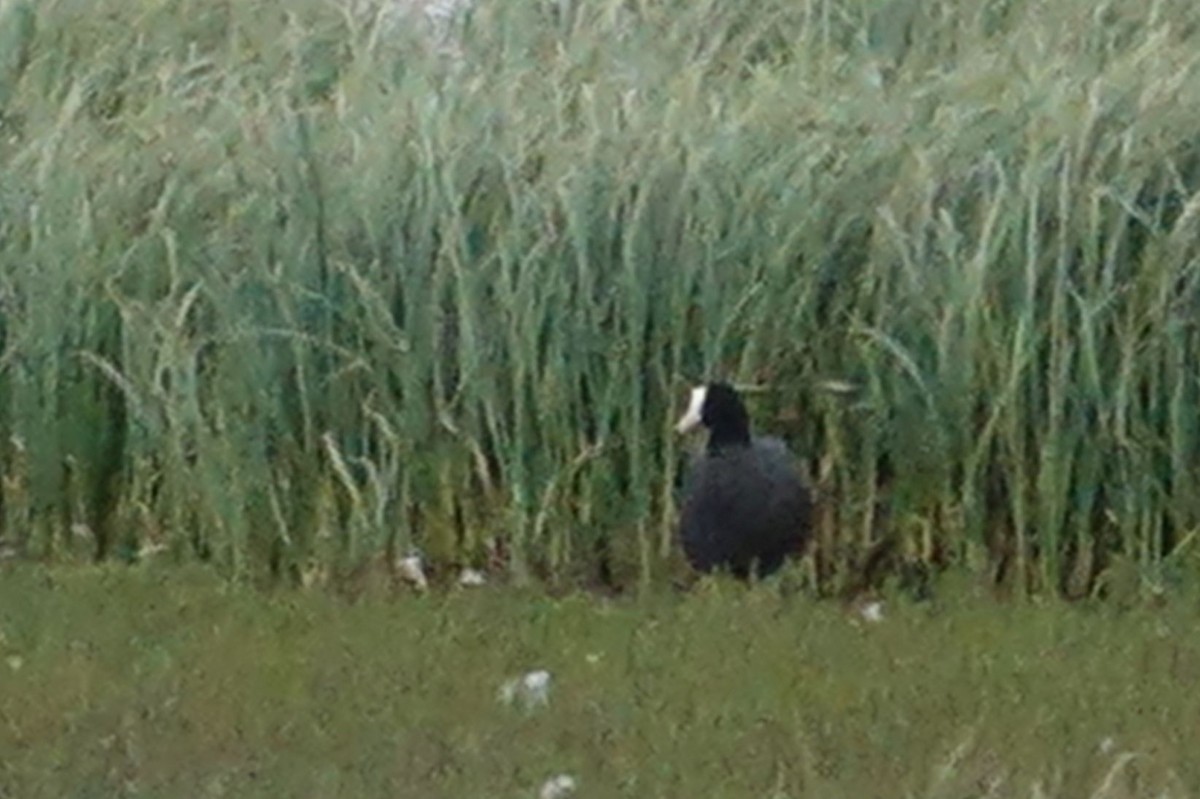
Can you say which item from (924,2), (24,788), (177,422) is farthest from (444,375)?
(924,2)

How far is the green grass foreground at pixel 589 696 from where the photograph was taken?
5777 mm

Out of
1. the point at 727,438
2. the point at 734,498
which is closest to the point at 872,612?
the point at 734,498

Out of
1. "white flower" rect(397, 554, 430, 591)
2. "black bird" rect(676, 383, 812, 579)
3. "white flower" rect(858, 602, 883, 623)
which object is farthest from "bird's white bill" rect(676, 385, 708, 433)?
"white flower" rect(397, 554, 430, 591)

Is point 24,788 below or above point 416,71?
below

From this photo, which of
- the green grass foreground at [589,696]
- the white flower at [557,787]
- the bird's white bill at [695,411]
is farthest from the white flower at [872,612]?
the white flower at [557,787]

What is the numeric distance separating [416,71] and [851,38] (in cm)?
153

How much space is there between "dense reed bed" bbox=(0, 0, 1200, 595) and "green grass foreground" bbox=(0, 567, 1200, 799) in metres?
0.39

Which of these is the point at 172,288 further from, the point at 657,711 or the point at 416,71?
the point at 657,711

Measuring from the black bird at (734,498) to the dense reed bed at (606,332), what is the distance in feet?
0.85

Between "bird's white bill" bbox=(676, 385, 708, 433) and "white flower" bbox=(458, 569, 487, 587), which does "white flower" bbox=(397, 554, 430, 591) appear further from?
"bird's white bill" bbox=(676, 385, 708, 433)

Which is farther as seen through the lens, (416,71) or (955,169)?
(416,71)

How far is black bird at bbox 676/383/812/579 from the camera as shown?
24.0 ft

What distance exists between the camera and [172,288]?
309 inches

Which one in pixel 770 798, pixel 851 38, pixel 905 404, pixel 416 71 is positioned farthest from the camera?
pixel 851 38
